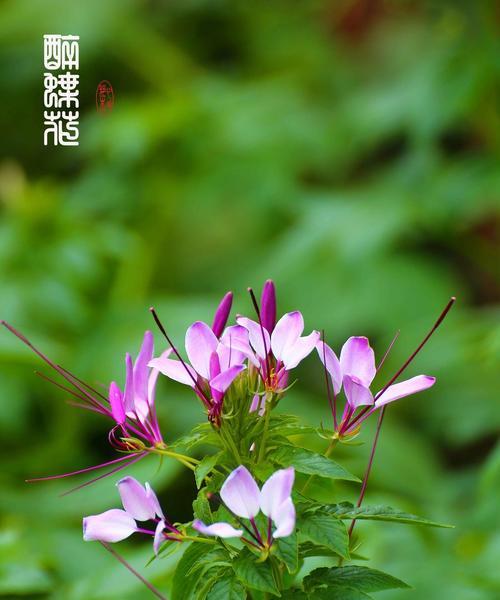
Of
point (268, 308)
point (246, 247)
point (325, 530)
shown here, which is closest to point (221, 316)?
point (268, 308)

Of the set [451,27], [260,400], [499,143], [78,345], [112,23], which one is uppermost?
[112,23]

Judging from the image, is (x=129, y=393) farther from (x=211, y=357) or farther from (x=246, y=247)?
(x=246, y=247)

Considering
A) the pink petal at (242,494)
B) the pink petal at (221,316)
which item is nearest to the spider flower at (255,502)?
the pink petal at (242,494)

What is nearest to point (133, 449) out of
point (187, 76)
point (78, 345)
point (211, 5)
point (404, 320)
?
point (78, 345)

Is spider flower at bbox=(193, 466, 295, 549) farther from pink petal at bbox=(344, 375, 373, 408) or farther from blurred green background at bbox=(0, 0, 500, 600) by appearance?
blurred green background at bbox=(0, 0, 500, 600)

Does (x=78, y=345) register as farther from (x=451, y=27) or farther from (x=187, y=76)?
(x=187, y=76)
